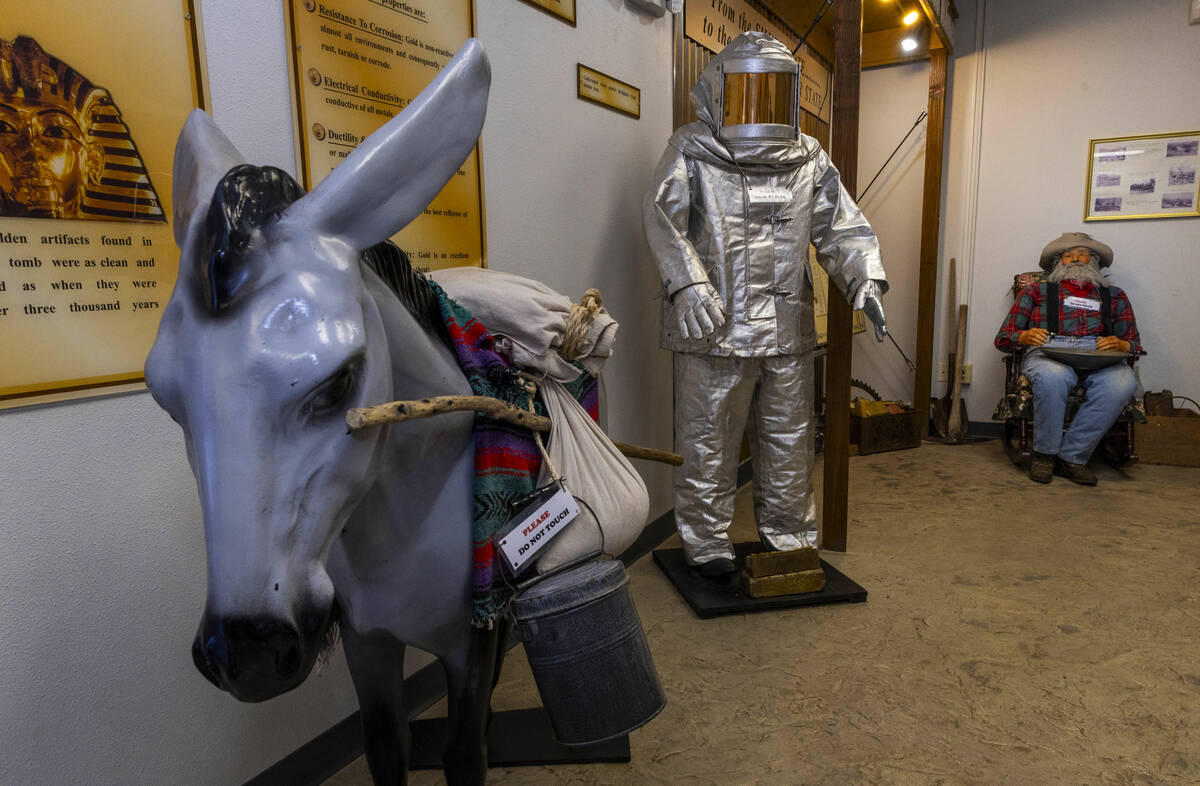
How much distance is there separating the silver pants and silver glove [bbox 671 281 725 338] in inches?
9.6

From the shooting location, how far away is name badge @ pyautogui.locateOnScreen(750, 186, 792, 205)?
83.4 inches

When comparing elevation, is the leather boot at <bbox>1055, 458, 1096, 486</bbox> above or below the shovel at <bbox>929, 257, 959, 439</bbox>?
below

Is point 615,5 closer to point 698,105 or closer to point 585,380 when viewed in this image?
point 698,105

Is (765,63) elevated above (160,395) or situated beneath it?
elevated above

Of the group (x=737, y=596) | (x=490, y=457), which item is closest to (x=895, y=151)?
(x=737, y=596)

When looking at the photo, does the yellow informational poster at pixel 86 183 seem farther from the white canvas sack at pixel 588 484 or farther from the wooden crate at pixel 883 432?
the wooden crate at pixel 883 432

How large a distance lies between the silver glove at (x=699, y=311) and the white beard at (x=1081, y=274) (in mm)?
2883

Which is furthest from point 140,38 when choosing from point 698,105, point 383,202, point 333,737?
point 698,105

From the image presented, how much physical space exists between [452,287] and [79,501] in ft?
2.15

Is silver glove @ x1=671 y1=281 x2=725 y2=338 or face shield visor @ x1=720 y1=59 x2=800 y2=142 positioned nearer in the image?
silver glove @ x1=671 y1=281 x2=725 y2=338

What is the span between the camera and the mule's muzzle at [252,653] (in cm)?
54

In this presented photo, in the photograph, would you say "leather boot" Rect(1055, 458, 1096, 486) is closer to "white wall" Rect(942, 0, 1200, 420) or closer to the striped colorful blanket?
Result: "white wall" Rect(942, 0, 1200, 420)

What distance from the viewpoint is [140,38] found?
105 centimetres

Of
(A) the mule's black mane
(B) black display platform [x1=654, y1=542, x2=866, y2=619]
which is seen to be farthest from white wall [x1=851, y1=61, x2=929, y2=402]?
(A) the mule's black mane
